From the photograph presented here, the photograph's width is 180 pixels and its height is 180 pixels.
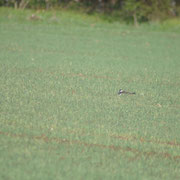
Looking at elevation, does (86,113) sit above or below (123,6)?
above

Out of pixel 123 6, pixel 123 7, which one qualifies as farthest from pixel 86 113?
pixel 123 6

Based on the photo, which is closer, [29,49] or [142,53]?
[29,49]

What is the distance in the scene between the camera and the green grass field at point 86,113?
571cm

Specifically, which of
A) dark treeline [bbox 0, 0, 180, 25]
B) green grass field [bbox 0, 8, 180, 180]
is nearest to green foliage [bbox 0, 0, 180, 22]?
dark treeline [bbox 0, 0, 180, 25]

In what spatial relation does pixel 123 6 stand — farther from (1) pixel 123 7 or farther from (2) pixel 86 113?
(2) pixel 86 113

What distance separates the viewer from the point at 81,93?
9562 millimetres

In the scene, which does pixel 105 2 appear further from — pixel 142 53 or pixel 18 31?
pixel 142 53

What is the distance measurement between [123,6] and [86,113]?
20616mm

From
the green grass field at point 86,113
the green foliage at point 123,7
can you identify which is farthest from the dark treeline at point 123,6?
the green grass field at point 86,113

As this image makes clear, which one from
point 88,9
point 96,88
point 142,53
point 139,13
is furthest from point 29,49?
point 88,9

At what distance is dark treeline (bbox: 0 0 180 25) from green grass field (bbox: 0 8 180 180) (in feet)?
30.0

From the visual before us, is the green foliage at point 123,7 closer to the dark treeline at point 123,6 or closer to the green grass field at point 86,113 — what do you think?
the dark treeline at point 123,6

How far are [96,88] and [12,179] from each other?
17.7 feet

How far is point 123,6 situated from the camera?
90.7ft
